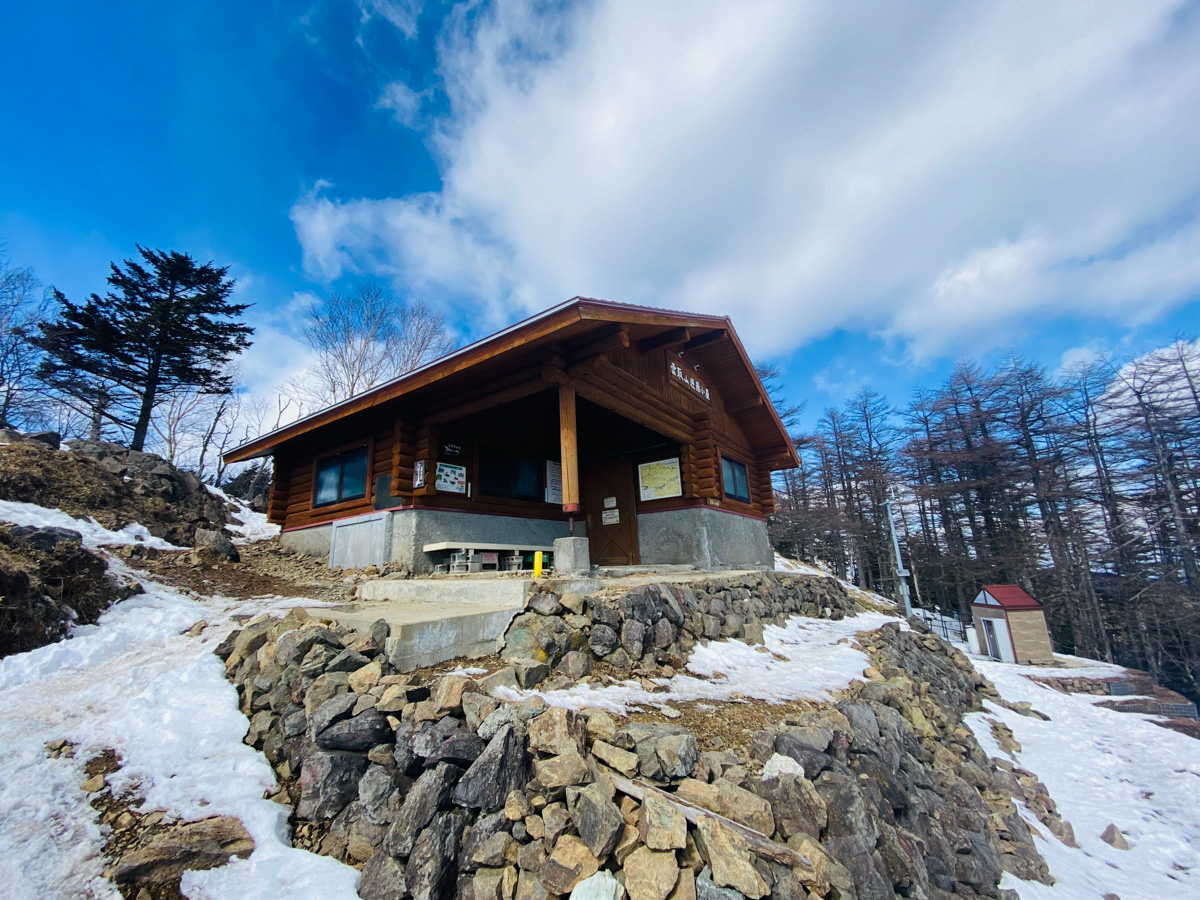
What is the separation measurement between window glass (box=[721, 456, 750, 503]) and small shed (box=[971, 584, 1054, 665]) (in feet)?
42.0

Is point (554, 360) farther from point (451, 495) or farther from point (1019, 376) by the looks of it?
point (1019, 376)

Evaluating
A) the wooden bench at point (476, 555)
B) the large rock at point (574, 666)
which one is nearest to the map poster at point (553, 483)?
the wooden bench at point (476, 555)

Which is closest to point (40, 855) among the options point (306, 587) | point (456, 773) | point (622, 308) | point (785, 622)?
point (456, 773)

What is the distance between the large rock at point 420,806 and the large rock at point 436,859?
5cm

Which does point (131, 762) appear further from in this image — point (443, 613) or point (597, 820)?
point (597, 820)

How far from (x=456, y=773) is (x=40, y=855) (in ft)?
7.05

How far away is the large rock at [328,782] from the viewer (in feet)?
10.3

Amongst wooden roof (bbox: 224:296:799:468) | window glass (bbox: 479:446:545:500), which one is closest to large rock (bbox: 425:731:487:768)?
wooden roof (bbox: 224:296:799:468)

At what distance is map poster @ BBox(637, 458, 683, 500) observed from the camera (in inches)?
475

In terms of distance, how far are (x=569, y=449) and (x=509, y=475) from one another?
4.36 m

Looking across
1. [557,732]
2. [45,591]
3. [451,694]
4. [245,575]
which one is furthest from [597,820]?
[245,575]

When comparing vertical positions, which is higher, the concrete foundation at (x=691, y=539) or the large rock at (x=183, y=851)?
the concrete foundation at (x=691, y=539)

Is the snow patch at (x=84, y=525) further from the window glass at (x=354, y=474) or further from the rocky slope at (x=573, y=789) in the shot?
the rocky slope at (x=573, y=789)

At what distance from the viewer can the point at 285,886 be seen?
2.68 m
